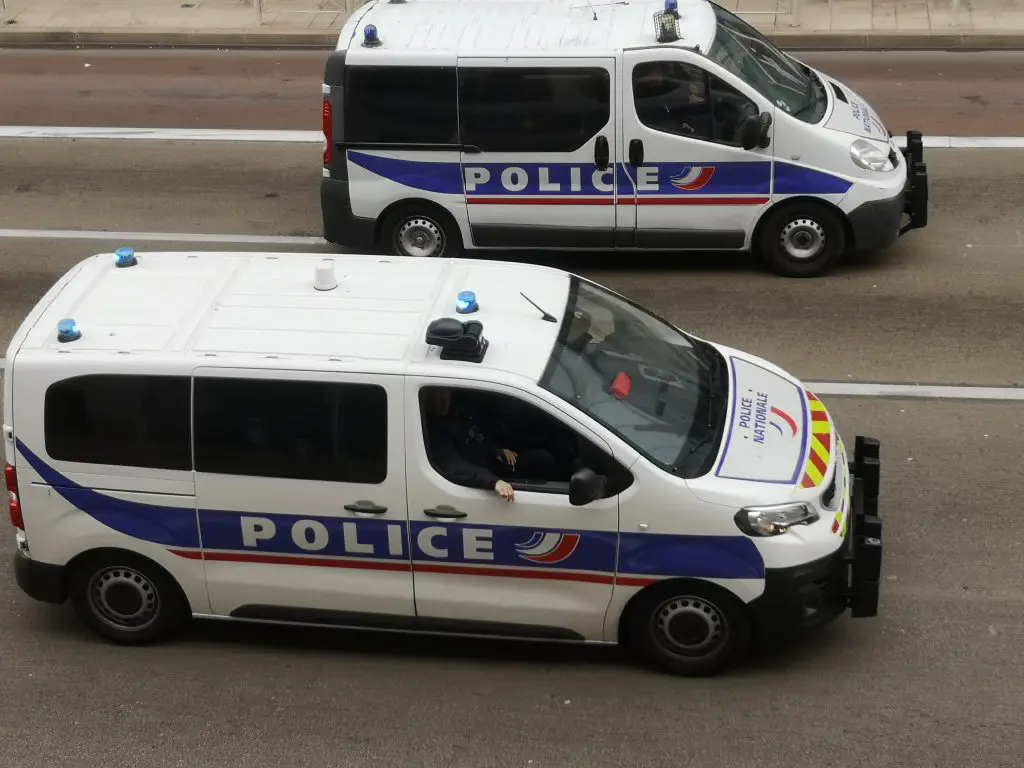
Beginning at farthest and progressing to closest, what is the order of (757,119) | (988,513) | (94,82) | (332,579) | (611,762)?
(94,82), (757,119), (988,513), (332,579), (611,762)

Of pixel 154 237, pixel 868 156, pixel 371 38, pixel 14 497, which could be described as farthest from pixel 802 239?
pixel 14 497

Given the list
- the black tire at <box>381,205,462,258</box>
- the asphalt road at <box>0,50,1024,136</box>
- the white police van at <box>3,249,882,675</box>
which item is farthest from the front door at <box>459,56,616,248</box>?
the asphalt road at <box>0,50,1024,136</box>

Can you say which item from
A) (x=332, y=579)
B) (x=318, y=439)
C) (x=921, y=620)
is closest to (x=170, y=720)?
(x=332, y=579)

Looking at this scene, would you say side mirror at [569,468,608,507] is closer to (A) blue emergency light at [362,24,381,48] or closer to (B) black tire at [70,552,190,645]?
(B) black tire at [70,552,190,645]

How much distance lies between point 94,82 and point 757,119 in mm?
10023

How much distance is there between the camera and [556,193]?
11914mm

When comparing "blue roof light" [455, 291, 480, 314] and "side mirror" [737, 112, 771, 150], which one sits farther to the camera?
"side mirror" [737, 112, 771, 150]

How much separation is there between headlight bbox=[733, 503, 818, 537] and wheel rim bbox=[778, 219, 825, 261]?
5368 mm

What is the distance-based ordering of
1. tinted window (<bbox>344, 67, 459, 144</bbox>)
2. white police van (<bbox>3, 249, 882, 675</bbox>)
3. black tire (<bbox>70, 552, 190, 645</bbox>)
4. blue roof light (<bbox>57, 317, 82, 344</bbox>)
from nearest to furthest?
white police van (<bbox>3, 249, 882, 675</bbox>) → blue roof light (<bbox>57, 317, 82, 344</bbox>) → black tire (<bbox>70, 552, 190, 645</bbox>) → tinted window (<bbox>344, 67, 459, 144</bbox>)

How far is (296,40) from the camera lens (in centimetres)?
1983

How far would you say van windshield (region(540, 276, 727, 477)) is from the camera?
7027 mm

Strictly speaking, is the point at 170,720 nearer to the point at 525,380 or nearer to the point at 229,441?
the point at 229,441

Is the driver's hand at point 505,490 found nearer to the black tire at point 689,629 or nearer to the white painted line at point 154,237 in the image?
the black tire at point 689,629

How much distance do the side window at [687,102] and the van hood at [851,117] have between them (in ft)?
2.67
